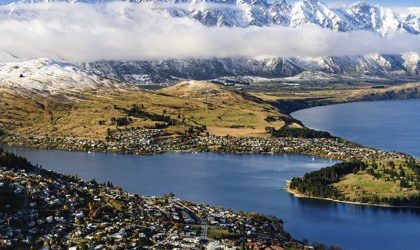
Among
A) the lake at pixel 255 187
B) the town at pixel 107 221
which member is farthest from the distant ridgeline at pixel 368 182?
the town at pixel 107 221

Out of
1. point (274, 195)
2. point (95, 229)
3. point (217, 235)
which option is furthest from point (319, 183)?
point (95, 229)

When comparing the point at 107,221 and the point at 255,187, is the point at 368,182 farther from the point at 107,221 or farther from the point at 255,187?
the point at 107,221

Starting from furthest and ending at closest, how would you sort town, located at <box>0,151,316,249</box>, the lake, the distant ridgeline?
the distant ridgeline, the lake, town, located at <box>0,151,316,249</box>

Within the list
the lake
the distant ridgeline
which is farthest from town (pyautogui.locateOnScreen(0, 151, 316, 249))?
the distant ridgeline

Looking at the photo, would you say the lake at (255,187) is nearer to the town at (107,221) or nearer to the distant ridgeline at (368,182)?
the distant ridgeline at (368,182)

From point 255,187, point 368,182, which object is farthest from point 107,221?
point 368,182

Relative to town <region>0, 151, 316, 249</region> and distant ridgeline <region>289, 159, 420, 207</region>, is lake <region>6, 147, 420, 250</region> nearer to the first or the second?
distant ridgeline <region>289, 159, 420, 207</region>
